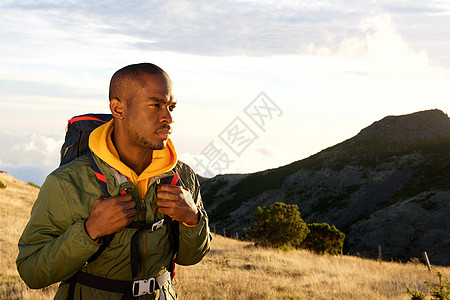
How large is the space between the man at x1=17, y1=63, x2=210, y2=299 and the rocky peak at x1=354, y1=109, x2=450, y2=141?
96.5 metres

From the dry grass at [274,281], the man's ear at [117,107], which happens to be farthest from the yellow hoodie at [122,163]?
the dry grass at [274,281]

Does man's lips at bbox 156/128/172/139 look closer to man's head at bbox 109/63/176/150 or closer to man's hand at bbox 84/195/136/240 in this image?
man's head at bbox 109/63/176/150

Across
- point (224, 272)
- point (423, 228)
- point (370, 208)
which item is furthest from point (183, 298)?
point (370, 208)

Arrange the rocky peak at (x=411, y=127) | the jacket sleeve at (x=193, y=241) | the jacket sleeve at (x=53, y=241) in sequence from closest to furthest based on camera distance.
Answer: the jacket sleeve at (x=53, y=241), the jacket sleeve at (x=193, y=241), the rocky peak at (x=411, y=127)

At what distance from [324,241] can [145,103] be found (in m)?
28.0

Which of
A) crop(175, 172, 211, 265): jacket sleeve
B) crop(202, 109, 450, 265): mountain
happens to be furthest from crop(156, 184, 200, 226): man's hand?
crop(202, 109, 450, 265): mountain

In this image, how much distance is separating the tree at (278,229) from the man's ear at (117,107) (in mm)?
22382

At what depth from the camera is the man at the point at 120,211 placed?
2201 millimetres

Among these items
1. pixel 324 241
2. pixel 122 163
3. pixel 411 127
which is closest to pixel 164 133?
pixel 122 163

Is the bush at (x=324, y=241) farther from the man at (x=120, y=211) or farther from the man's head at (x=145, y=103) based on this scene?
the man's head at (x=145, y=103)

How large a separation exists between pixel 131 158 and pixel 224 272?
10.9m

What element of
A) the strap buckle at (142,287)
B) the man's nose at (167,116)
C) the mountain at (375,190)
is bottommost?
the mountain at (375,190)

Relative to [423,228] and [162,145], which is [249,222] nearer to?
[423,228]

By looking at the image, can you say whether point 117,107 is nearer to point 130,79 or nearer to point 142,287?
point 130,79
